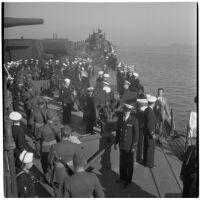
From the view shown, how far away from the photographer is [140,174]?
4.98m

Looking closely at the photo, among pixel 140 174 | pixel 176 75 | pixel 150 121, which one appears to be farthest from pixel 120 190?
pixel 176 75

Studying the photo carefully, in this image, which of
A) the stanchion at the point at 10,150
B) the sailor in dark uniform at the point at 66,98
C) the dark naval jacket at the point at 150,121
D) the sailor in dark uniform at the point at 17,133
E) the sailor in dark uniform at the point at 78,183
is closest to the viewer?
the sailor in dark uniform at the point at 78,183

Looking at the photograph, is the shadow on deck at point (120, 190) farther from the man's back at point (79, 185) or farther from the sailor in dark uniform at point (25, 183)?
the man's back at point (79, 185)

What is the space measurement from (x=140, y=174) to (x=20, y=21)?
107 inches

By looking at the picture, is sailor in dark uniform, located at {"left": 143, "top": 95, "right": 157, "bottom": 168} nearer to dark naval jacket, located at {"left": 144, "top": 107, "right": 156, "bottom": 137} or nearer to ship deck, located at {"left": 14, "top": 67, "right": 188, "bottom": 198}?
dark naval jacket, located at {"left": 144, "top": 107, "right": 156, "bottom": 137}

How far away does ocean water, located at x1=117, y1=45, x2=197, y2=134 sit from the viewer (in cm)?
459

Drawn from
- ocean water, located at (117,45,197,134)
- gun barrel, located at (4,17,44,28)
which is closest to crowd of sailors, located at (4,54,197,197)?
ocean water, located at (117,45,197,134)

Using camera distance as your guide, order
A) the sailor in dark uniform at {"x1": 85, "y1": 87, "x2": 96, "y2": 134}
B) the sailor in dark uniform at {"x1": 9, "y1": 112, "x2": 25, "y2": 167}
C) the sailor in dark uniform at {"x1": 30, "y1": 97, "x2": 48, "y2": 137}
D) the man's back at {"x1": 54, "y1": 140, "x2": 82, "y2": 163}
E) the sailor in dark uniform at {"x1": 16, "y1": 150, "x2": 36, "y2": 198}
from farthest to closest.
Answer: the sailor in dark uniform at {"x1": 85, "y1": 87, "x2": 96, "y2": 134}
the sailor in dark uniform at {"x1": 30, "y1": 97, "x2": 48, "y2": 137}
the sailor in dark uniform at {"x1": 9, "y1": 112, "x2": 25, "y2": 167}
the man's back at {"x1": 54, "y1": 140, "x2": 82, "y2": 163}
the sailor in dark uniform at {"x1": 16, "y1": 150, "x2": 36, "y2": 198}

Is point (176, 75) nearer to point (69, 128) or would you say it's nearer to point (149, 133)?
point (149, 133)

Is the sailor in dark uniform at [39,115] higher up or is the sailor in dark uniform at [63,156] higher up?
the sailor in dark uniform at [39,115]

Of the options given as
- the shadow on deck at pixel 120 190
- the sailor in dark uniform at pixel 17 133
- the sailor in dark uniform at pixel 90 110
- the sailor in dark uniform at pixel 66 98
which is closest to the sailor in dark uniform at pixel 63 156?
the shadow on deck at pixel 120 190

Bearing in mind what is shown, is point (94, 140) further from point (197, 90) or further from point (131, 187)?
point (197, 90)

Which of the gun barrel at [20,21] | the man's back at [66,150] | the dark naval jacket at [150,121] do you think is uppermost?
the gun barrel at [20,21]

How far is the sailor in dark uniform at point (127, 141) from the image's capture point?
4.62 meters
